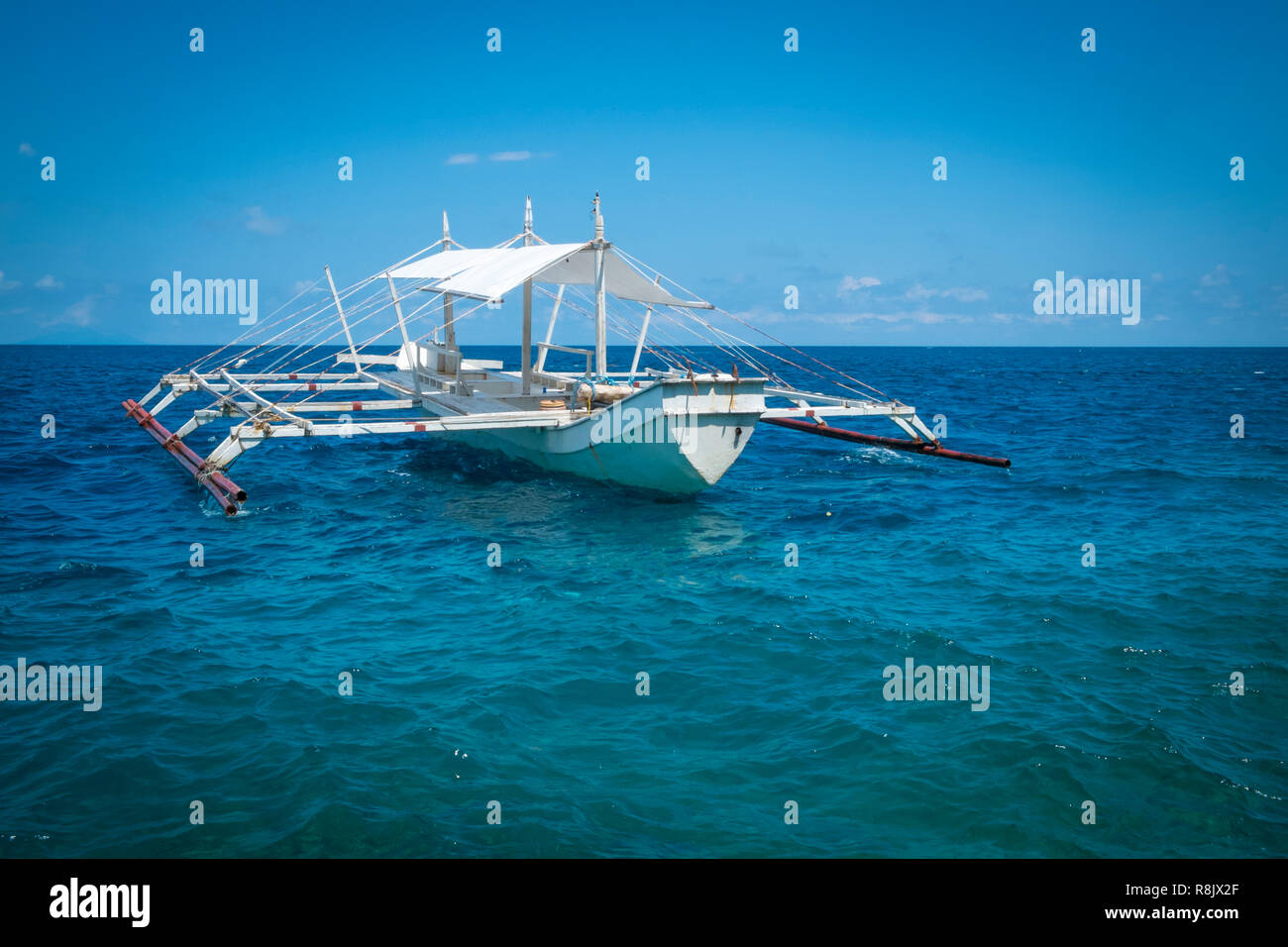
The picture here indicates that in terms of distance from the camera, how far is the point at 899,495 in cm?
2111

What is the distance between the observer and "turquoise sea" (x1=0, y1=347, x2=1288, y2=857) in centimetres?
748

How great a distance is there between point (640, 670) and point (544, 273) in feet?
50.8

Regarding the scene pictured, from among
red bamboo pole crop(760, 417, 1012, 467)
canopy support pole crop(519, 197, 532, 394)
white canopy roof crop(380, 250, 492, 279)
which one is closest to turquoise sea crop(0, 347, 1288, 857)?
red bamboo pole crop(760, 417, 1012, 467)

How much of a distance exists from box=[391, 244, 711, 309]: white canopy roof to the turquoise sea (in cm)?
495

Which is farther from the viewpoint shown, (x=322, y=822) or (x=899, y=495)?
(x=899, y=495)

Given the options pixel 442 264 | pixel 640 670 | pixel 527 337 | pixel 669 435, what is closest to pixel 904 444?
pixel 669 435

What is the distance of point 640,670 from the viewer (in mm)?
10664

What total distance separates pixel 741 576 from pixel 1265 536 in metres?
10.7

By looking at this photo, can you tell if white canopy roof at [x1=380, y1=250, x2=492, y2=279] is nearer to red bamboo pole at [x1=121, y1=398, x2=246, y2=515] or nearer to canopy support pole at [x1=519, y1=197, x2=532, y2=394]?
canopy support pole at [x1=519, y1=197, x2=532, y2=394]

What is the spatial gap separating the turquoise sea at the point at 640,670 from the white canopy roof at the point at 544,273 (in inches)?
195
